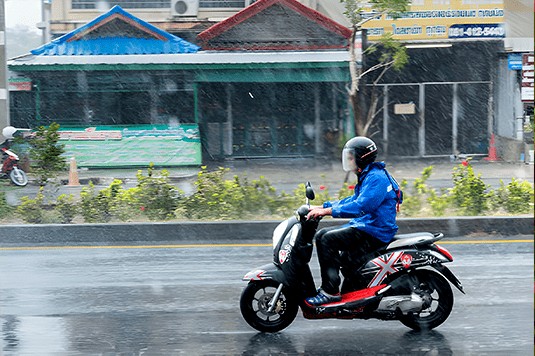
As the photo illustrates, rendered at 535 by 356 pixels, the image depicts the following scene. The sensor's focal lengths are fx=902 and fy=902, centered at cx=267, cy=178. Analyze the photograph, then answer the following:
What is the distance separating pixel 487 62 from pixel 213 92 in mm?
8955

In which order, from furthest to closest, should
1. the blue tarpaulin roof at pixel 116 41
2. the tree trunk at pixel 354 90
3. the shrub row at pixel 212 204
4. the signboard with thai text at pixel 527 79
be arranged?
the blue tarpaulin roof at pixel 116 41
the signboard with thai text at pixel 527 79
the tree trunk at pixel 354 90
the shrub row at pixel 212 204

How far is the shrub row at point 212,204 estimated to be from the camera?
12953mm

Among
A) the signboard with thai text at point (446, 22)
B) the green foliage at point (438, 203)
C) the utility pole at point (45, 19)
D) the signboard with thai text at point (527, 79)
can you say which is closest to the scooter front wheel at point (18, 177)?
the utility pole at point (45, 19)

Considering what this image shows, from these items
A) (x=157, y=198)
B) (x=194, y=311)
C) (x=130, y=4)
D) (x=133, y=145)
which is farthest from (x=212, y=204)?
(x=130, y=4)

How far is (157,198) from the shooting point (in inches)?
517

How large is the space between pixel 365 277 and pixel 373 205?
57 cm

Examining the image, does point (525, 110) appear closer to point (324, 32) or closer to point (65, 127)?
point (324, 32)

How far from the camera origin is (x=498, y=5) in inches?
1117

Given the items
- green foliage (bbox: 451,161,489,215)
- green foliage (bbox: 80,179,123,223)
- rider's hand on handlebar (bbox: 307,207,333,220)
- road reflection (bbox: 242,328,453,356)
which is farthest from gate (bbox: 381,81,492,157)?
rider's hand on handlebar (bbox: 307,207,333,220)

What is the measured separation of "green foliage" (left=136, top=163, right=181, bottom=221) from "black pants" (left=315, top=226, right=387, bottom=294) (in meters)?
6.26

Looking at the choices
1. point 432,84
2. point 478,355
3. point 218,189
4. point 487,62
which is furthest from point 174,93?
point 478,355

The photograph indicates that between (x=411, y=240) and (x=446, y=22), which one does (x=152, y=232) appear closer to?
(x=411, y=240)

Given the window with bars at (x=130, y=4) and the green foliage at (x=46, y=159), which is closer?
the green foliage at (x=46, y=159)

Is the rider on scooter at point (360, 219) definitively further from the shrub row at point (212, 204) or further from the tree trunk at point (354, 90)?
the tree trunk at point (354, 90)
